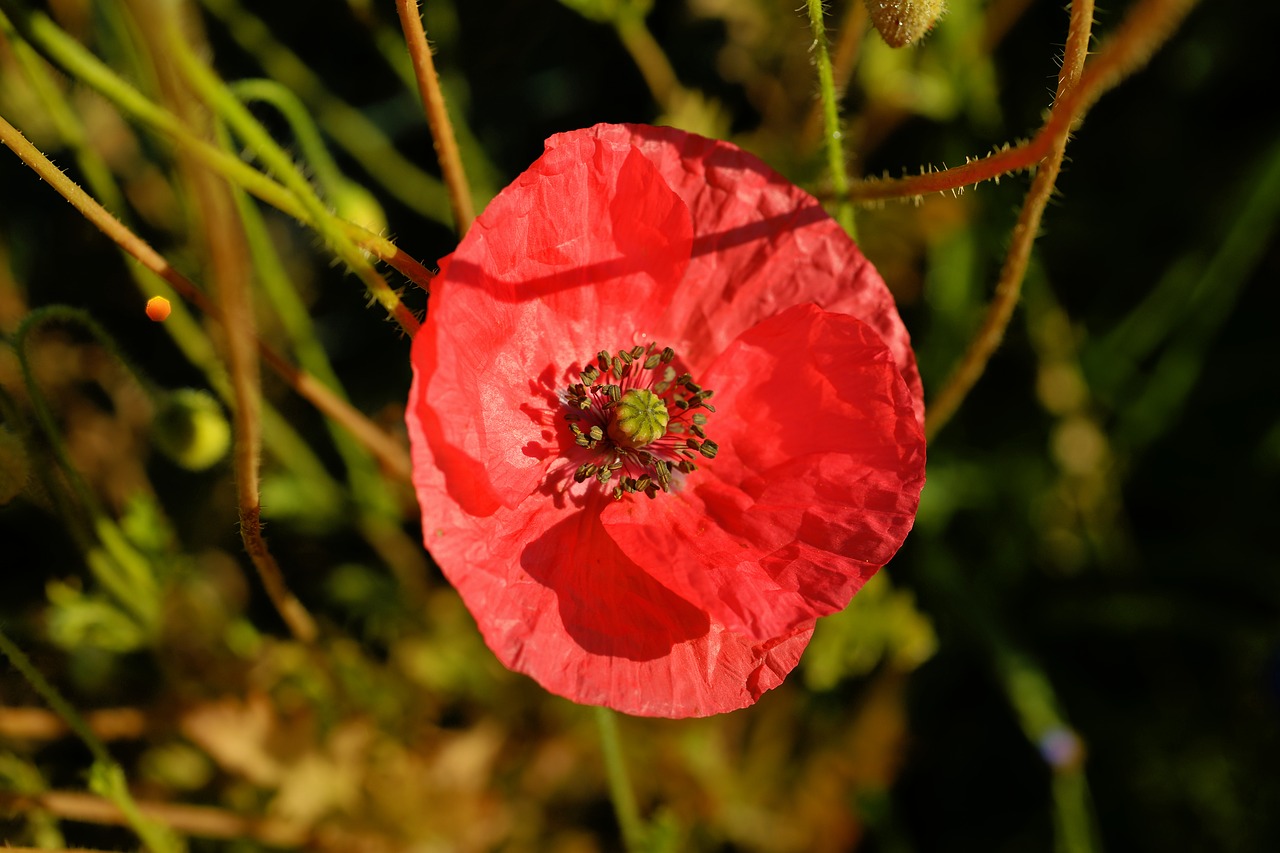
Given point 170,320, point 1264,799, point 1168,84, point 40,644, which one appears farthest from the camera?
point 1168,84

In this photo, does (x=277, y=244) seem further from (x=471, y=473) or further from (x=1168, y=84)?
(x=1168, y=84)

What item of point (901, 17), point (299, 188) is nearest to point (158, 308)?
point (299, 188)

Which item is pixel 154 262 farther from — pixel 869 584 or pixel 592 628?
pixel 869 584

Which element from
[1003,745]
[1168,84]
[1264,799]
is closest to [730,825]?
[1003,745]

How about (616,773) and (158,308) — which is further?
(616,773)

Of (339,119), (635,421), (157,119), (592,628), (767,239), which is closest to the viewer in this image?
(157,119)

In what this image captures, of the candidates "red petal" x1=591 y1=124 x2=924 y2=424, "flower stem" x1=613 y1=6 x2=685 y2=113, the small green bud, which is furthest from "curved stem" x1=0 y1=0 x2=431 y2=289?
"flower stem" x1=613 y1=6 x2=685 y2=113

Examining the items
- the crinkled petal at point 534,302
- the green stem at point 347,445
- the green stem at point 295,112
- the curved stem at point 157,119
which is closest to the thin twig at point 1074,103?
the crinkled petal at point 534,302
